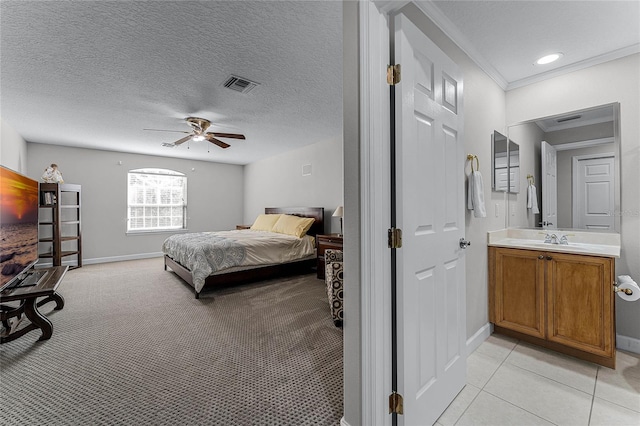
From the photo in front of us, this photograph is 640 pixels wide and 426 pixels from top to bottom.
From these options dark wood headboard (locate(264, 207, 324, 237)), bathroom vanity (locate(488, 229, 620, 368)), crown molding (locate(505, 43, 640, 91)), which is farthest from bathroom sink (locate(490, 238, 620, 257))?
dark wood headboard (locate(264, 207, 324, 237))

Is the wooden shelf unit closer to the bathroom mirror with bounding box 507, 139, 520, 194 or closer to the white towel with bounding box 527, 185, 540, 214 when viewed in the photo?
the bathroom mirror with bounding box 507, 139, 520, 194

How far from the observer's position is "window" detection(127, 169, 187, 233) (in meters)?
6.29

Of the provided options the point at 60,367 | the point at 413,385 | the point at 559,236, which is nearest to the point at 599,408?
the point at 413,385

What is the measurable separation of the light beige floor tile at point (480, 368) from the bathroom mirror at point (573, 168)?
1399 mm

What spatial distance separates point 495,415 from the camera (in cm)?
154

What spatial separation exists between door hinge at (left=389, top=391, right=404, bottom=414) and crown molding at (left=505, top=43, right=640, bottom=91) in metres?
2.98

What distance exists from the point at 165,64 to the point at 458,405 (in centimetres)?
340

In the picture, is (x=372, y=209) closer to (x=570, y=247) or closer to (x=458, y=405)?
(x=458, y=405)

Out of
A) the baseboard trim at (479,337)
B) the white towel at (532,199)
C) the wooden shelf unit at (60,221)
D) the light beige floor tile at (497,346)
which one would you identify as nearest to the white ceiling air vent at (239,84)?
the white towel at (532,199)

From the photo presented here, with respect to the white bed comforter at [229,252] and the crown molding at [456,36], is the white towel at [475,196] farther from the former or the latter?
the white bed comforter at [229,252]

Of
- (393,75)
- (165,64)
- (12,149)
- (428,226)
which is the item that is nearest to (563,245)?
(428,226)

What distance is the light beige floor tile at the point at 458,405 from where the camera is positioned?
4.98ft

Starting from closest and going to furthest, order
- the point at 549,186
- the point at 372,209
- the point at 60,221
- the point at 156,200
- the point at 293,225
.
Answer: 1. the point at 372,209
2. the point at 549,186
3. the point at 60,221
4. the point at 293,225
5. the point at 156,200

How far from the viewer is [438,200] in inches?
60.0
